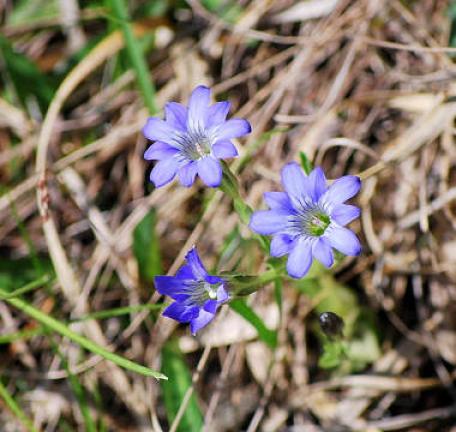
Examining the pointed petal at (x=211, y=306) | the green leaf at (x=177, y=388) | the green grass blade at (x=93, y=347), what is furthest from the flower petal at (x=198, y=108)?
the green leaf at (x=177, y=388)

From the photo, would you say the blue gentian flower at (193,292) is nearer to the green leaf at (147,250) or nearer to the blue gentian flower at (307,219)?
the blue gentian flower at (307,219)

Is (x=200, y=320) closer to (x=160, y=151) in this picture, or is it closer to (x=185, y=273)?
(x=185, y=273)

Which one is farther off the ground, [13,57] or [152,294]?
[13,57]

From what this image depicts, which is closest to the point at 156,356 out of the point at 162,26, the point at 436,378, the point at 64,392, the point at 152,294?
the point at 152,294

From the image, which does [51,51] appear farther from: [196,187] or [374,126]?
[374,126]

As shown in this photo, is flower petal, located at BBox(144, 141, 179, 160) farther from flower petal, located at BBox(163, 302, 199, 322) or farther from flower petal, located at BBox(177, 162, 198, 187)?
flower petal, located at BBox(163, 302, 199, 322)
